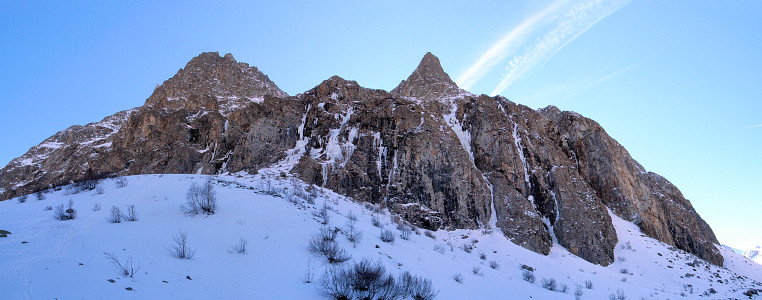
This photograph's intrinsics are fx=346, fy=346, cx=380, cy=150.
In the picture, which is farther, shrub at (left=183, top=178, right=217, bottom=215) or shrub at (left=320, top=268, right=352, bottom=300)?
shrub at (left=183, top=178, right=217, bottom=215)

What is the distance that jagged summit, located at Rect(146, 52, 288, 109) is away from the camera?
221 feet

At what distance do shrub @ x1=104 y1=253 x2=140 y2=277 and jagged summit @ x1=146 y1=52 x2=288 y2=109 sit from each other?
203ft

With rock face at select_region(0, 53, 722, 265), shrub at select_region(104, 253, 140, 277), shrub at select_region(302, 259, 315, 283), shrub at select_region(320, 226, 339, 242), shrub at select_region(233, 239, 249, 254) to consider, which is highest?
rock face at select_region(0, 53, 722, 265)

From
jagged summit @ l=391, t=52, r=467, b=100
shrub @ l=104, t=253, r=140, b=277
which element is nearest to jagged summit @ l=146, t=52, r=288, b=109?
jagged summit @ l=391, t=52, r=467, b=100

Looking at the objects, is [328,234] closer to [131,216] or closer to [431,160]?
[131,216]

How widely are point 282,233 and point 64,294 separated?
15.0 feet

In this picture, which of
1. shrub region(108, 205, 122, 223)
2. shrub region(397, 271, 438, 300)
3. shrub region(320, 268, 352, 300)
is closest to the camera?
shrub region(320, 268, 352, 300)

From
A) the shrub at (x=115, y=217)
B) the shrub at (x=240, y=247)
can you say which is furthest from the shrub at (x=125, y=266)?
the shrub at (x=115, y=217)

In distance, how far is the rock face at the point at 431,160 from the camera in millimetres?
31089

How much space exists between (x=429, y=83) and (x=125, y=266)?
6339 centimetres

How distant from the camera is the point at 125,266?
5312 mm

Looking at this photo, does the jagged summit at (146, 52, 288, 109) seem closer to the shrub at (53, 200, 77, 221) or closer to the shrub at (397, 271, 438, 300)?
the shrub at (53, 200, 77, 221)

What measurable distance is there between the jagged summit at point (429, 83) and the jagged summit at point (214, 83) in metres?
28.3

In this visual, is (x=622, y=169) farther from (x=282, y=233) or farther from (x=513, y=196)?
(x=282, y=233)
